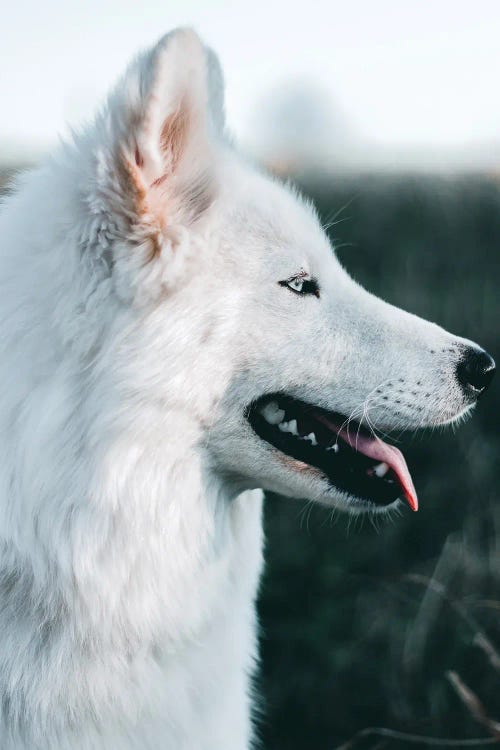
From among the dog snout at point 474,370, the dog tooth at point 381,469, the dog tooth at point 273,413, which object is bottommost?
the dog tooth at point 381,469

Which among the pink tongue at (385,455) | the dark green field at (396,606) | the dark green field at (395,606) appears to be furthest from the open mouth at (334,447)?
the dark green field at (395,606)

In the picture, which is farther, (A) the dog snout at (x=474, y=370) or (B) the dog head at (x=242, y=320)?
(A) the dog snout at (x=474, y=370)

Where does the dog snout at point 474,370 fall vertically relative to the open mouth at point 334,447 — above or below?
above

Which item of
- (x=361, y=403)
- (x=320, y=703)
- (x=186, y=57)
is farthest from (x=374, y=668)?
(x=186, y=57)

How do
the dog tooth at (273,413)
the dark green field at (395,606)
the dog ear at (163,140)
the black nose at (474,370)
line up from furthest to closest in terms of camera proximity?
1. the dark green field at (395,606)
2. the black nose at (474,370)
3. the dog tooth at (273,413)
4. the dog ear at (163,140)

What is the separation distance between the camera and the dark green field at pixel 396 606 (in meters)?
3.51

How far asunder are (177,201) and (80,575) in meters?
0.85

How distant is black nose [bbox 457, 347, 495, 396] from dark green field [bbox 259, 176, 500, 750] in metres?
0.41

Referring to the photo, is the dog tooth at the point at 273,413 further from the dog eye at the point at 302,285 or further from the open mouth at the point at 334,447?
the dog eye at the point at 302,285

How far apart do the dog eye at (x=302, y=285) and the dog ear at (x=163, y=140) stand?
26 centimetres

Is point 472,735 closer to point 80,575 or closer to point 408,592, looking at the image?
point 408,592

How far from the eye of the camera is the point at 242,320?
75.6 inches

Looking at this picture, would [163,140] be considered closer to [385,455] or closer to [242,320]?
[242,320]

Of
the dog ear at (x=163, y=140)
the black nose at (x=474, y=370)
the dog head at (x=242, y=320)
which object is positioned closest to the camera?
the dog ear at (x=163, y=140)
